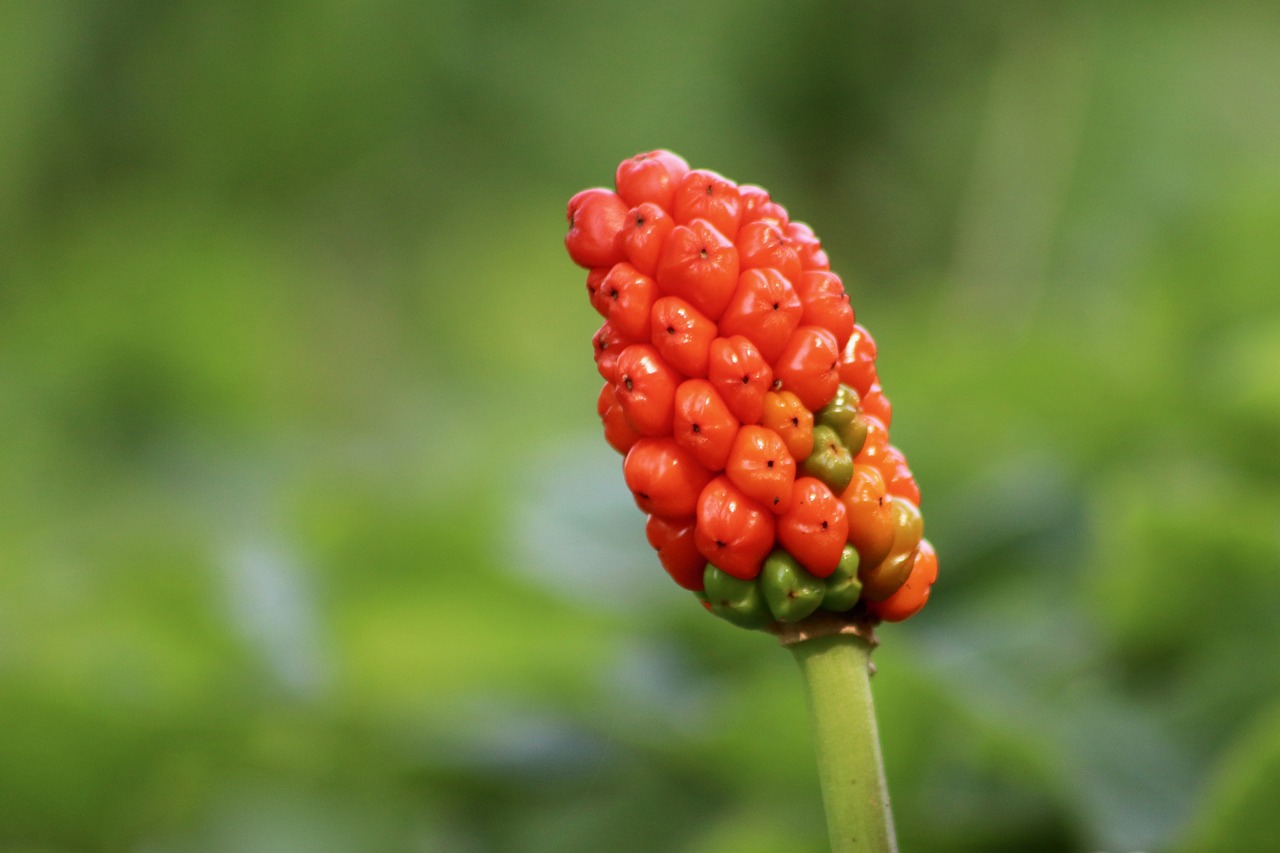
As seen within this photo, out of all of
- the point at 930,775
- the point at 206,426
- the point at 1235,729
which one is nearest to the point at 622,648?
the point at 930,775

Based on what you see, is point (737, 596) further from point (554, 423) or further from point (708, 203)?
point (554, 423)

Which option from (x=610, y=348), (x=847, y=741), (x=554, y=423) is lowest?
(x=847, y=741)

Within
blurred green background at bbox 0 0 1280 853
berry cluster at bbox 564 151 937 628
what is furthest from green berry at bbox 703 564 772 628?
blurred green background at bbox 0 0 1280 853

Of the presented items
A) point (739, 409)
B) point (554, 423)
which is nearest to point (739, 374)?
point (739, 409)

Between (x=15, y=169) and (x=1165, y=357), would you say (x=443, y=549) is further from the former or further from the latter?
(x=15, y=169)

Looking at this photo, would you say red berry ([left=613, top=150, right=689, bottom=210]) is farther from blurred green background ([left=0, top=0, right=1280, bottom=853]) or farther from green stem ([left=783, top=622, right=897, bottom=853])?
blurred green background ([left=0, top=0, right=1280, bottom=853])

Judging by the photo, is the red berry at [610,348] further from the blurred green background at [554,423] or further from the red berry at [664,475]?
the blurred green background at [554,423]
